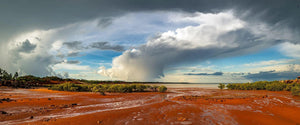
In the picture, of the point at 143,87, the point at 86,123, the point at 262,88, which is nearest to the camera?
the point at 86,123

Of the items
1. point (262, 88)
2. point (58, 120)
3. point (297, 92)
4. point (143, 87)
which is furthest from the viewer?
point (262, 88)

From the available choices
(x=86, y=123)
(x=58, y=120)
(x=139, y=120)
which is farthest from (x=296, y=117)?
(x=58, y=120)

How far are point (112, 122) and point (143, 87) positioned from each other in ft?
79.2

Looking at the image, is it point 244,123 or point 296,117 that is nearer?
point 244,123

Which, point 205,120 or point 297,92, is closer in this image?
point 205,120

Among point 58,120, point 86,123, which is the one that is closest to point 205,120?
point 86,123

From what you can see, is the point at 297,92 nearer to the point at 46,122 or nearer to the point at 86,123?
the point at 86,123

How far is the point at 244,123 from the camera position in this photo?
26.6ft

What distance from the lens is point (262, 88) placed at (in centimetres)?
3900

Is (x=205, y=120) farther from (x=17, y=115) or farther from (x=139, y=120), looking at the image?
(x=17, y=115)

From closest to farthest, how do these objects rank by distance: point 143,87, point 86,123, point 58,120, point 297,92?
point 86,123, point 58,120, point 297,92, point 143,87

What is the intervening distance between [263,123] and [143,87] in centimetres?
2536

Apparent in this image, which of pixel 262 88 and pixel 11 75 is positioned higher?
pixel 11 75

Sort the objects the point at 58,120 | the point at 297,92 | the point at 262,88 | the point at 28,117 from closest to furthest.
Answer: the point at 58,120 → the point at 28,117 → the point at 297,92 → the point at 262,88
